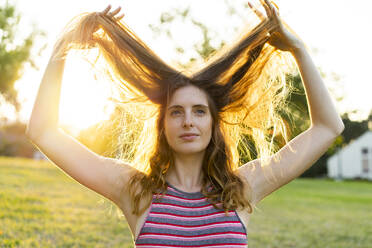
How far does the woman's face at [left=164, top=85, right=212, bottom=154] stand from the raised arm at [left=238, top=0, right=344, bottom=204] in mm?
373

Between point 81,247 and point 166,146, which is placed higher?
point 166,146

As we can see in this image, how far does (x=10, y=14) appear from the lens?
25.7 metres

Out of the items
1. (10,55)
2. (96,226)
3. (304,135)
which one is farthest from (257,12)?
(10,55)

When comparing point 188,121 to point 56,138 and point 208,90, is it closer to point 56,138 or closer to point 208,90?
point 208,90

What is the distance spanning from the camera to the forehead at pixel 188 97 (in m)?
2.61

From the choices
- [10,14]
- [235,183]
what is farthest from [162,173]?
[10,14]

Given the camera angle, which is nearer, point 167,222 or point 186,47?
point 167,222

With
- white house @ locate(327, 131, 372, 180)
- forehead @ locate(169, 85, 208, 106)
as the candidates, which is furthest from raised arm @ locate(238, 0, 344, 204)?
white house @ locate(327, 131, 372, 180)

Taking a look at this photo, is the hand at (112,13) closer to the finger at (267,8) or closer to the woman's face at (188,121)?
the woman's face at (188,121)

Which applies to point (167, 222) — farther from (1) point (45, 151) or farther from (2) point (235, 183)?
(1) point (45, 151)

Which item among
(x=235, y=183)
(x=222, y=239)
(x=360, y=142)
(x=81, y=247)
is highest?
(x=235, y=183)

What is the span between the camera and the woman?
7.88 feet

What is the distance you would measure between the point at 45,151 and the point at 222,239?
1.01 meters

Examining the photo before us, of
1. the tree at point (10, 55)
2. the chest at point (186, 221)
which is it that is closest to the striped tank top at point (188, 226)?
the chest at point (186, 221)
